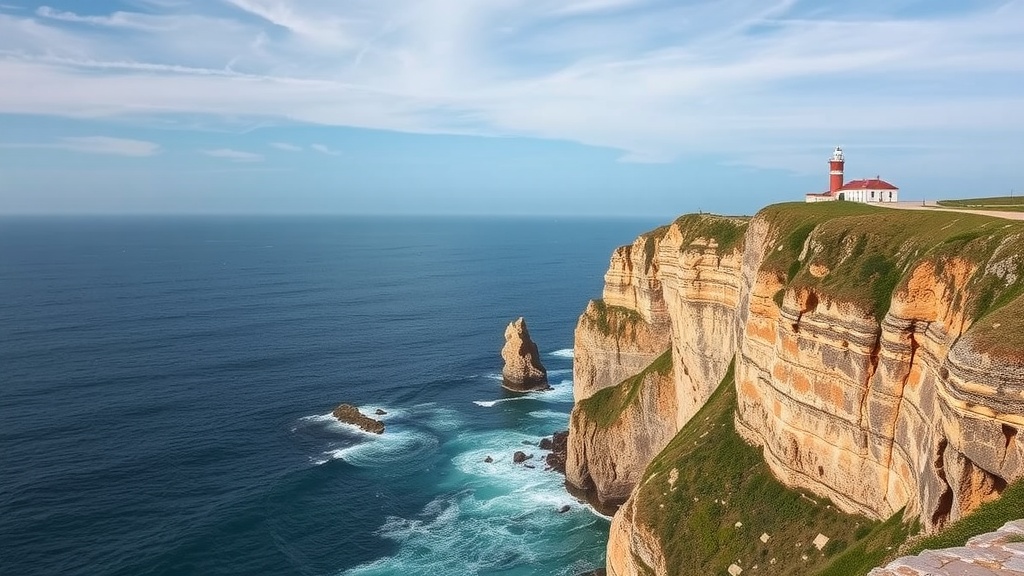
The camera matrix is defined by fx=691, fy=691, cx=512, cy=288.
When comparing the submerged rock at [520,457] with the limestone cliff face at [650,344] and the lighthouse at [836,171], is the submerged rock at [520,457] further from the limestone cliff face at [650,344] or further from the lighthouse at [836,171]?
the lighthouse at [836,171]

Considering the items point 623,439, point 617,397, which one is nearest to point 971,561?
point 623,439

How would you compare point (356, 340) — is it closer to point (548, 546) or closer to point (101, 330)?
point (101, 330)

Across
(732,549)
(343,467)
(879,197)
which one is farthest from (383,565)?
(879,197)

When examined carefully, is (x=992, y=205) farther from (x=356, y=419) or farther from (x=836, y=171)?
(x=356, y=419)

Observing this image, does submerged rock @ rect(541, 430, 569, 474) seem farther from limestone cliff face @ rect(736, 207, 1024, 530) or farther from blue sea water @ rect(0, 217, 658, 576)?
limestone cliff face @ rect(736, 207, 1024, 530)

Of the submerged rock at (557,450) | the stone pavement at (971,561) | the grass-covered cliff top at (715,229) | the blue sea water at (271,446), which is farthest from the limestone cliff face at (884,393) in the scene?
the submerged rock at (557,450)

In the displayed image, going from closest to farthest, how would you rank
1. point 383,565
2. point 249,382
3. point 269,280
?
point 383,565
point 249,382
point 269,280

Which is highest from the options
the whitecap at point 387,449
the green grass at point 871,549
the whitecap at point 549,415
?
the green grass at point 871,549

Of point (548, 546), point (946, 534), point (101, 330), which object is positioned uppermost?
point (946, 534)
